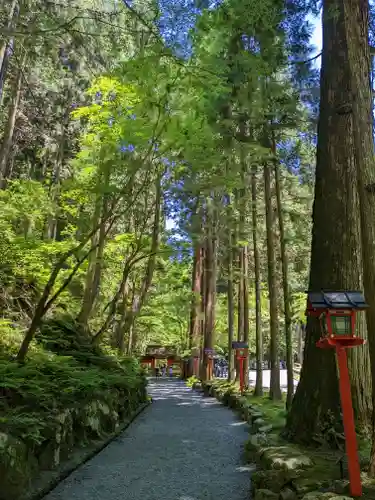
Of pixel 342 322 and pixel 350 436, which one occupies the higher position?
pixel 342 322

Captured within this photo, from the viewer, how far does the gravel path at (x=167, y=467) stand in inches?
182

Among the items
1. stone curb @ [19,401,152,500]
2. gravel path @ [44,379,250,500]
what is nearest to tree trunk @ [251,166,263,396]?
gravel path @ [44,379,250,500]

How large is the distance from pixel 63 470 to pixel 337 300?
3.75 m

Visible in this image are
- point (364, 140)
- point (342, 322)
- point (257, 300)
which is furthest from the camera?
point (257, 300)

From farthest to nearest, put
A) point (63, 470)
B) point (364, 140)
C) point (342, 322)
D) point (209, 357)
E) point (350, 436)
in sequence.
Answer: point (209, 357) < point (63, 470) < point (364, 140) < point (342, 322) < point (350, 436)

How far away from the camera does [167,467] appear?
18.9 ft

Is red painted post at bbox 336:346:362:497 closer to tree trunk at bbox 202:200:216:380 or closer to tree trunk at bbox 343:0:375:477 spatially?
tree trunk at bbox 343:0:375:477

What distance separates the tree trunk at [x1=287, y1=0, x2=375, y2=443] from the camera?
517 centimetres

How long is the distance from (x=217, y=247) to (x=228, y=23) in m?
11.3

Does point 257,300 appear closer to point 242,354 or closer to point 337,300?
point 242,354

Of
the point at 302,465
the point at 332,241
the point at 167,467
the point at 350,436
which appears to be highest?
the point at 332,241

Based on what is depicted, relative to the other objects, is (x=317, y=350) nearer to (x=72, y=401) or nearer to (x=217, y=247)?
(x=72, y=401)

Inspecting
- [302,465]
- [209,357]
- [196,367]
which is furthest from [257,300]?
[196,367]

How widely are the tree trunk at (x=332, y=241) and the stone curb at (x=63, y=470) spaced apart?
8.87 feet
